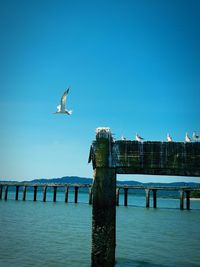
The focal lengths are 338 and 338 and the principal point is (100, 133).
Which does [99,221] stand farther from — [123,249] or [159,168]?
[123,249]

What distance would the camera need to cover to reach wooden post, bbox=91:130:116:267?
24.2 ft

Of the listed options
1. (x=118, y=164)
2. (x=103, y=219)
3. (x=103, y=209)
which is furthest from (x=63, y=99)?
(x=103, y=219)

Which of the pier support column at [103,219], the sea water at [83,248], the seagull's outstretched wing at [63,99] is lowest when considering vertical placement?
the sea water at [83,248]

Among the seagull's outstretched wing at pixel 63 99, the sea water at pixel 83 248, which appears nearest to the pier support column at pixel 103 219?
the sea water at pixel 83 248

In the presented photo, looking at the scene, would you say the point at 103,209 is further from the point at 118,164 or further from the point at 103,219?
the point at 118,164

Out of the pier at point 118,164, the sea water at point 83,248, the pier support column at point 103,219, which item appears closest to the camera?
the pier support column at point 103,219

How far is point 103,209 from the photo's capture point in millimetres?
7543

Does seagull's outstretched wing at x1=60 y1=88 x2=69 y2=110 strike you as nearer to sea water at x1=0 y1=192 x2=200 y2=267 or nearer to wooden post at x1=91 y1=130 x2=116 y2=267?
sea water at x1=0 y1=192 x2=200 y2=267

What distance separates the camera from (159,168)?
784cm

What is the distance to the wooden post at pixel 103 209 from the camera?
7383 millimetres

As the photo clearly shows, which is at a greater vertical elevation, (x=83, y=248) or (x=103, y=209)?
(x=103, y=209)

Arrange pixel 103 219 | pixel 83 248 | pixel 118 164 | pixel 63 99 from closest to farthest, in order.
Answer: pixel 103 219 → pixel 118 164 → pixel 83 248 → pixel 63 99

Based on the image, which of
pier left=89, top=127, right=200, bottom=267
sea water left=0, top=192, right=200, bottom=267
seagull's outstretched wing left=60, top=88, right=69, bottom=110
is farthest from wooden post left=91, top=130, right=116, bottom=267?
seagull's outstretched wing left=60, top=88, right=69, bottom=110

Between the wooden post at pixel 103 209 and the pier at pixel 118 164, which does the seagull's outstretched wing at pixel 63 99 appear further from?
the wooden post at pixel 103 209
